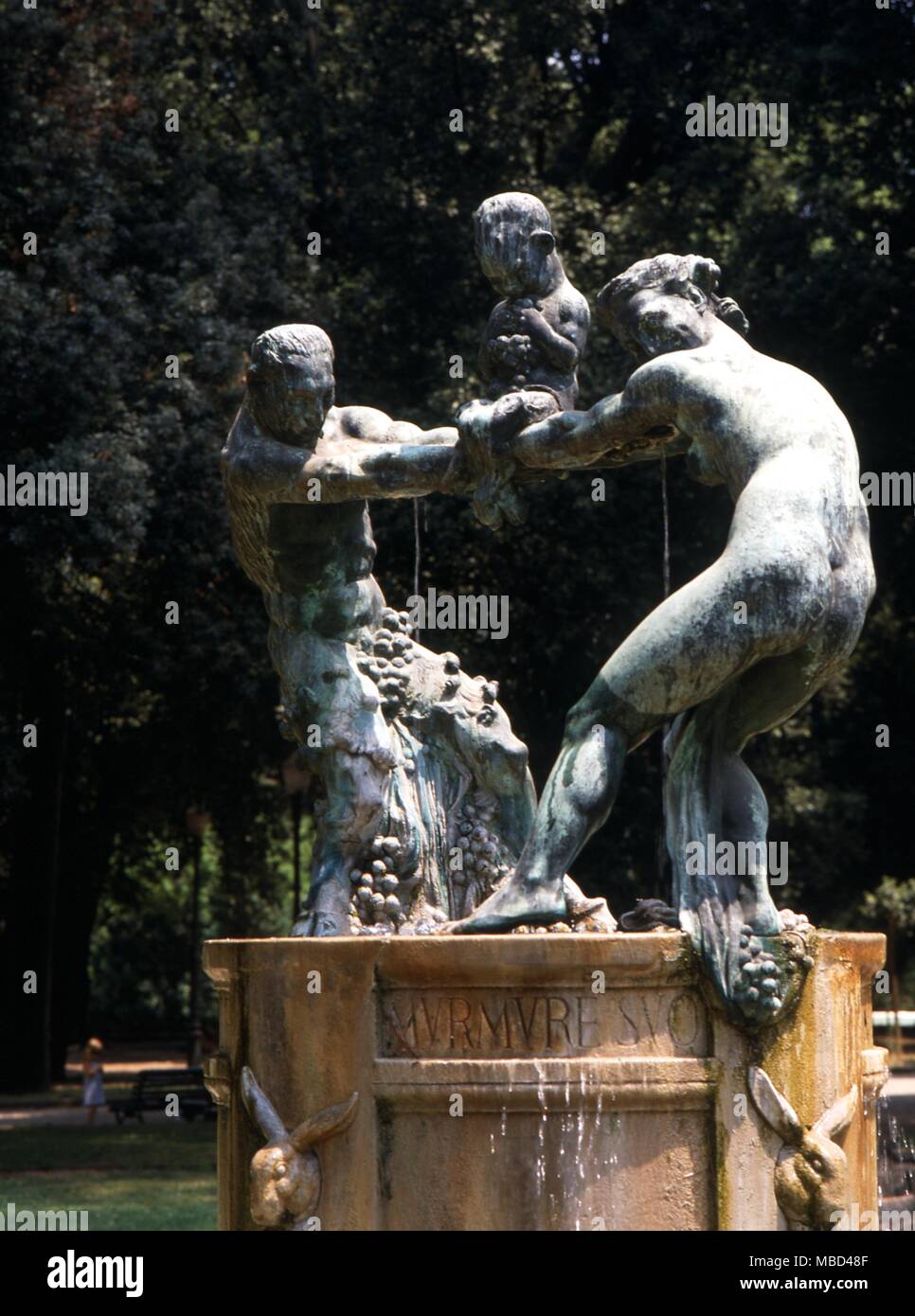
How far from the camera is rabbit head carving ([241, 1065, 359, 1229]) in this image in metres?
6.23

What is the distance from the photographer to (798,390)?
6.66 m

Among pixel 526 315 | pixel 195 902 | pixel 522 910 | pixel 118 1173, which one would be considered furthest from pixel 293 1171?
pixel 195 902

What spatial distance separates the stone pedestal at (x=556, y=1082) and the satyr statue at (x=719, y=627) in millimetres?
240

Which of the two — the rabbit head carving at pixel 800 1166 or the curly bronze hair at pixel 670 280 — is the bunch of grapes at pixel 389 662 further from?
the rabbit head carving at pixel 800 1166

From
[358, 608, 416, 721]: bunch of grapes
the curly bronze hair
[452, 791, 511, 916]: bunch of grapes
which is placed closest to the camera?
the curly bronze hair

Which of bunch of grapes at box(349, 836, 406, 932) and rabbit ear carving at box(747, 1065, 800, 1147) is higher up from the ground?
bunch of grapes at box(349, 836, 406, 932)

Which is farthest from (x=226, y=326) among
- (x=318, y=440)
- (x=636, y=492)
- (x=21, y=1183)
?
(x=318, y=440)

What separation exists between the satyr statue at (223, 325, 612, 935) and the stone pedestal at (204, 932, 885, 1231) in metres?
0.72

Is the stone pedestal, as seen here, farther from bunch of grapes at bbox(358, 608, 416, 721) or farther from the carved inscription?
bunch of grapes at bbox(358, 608, 416, 721)

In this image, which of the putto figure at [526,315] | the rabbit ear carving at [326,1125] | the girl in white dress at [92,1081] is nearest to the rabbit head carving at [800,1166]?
the rabbit ear carving at [326,1125]

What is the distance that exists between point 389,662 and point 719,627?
4.72ft

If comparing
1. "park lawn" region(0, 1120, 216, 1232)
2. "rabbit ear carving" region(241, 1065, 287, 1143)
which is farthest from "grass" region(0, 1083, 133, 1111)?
"rabbit ear carving" region(241, 1065, 287, 1143)

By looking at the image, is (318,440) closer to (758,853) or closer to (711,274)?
(711,274)

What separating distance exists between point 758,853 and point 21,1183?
11.6m
